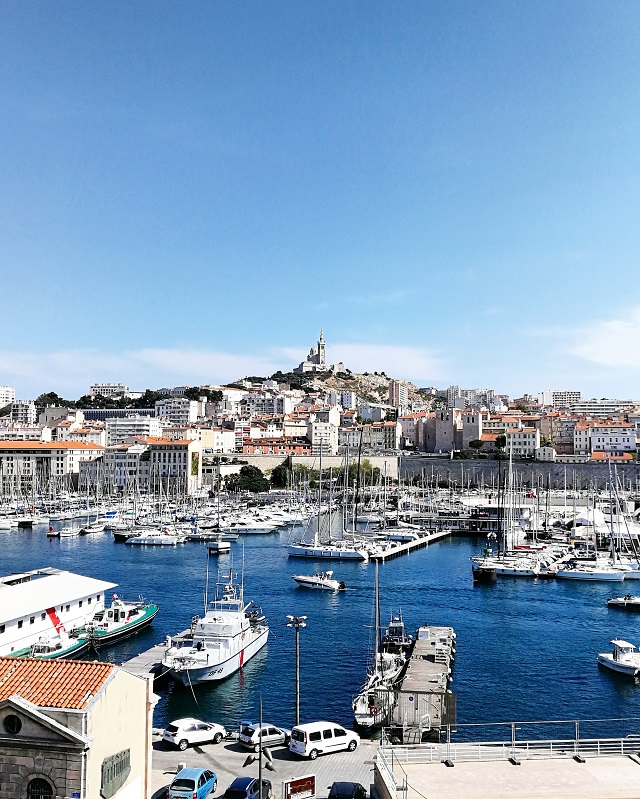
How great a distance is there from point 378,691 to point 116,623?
7.75 meters

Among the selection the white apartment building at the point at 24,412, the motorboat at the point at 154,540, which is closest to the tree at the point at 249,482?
the motorboat at the point at 154,540

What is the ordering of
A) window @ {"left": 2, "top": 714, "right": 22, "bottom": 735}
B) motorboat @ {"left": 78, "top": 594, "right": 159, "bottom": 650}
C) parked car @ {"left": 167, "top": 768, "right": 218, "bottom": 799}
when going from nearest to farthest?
window @ {"left": 2, "top": 714, "right": 22, "bottom": 735} → parked car @ {"left": 167, "top": 768, "right": 218, "bottom": 799} → motorboat @ {"left": 78, "top": 594, "right": 159, "bottom": 650}

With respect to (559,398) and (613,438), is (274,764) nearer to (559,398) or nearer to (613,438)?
(613,438)

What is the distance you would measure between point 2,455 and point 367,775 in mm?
66231

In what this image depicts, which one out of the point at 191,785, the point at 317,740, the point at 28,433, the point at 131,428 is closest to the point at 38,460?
the point at 28,433

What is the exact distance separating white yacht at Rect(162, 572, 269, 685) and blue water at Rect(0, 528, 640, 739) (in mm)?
239

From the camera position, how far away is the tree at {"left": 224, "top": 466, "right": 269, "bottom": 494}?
2457 inches

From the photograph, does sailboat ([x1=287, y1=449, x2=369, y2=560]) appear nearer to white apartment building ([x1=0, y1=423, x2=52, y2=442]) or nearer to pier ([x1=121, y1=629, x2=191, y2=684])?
pier ([x1=121, y1=629, x2=191, y2=684])

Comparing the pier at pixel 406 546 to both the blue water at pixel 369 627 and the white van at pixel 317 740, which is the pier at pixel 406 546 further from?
the white van at pixel 317 740

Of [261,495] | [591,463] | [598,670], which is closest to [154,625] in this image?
[598,670]

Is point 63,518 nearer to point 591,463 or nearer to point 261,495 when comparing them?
point 261,495

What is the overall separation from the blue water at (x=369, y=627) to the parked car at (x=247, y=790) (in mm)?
4259

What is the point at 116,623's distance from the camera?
733 inches

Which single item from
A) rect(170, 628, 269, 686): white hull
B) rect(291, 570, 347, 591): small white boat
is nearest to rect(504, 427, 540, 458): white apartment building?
rect(291, 570, 347, 591): small white boat
